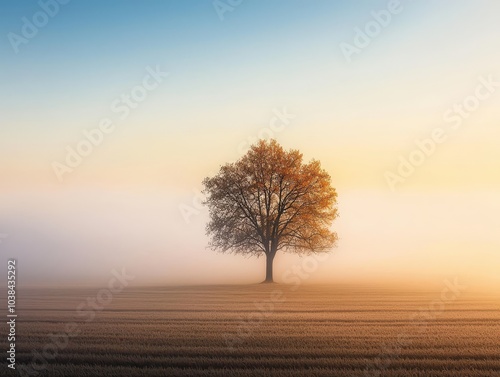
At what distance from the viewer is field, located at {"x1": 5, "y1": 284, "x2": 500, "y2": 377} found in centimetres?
1473

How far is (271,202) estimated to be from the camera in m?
54.0

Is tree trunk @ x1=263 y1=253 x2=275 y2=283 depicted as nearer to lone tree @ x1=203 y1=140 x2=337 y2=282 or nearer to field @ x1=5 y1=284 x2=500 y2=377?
lone tree @ x1=203 y1=140 x2=337 y2=282

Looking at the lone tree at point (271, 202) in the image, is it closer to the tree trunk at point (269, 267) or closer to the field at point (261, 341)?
the tree trunk at point (269, 267)

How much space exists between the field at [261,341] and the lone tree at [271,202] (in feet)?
74.9

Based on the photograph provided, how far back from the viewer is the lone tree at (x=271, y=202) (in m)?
53.6

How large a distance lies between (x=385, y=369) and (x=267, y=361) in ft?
10.1

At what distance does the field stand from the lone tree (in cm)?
2282

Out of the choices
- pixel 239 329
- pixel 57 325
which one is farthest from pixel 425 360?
pixel 57 325

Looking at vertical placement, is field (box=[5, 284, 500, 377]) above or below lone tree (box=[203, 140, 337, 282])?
below

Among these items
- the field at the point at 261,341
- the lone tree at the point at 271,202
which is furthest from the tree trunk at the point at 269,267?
the field at the point at 261,341

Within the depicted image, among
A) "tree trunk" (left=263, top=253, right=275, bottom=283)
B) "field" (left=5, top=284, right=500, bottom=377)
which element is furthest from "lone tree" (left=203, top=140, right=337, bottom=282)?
"field" (left=5, top=284, right=500, bottom=377)

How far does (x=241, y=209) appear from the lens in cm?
5406

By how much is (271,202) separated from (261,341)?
118 ft

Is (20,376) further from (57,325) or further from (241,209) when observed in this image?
(241,209)
